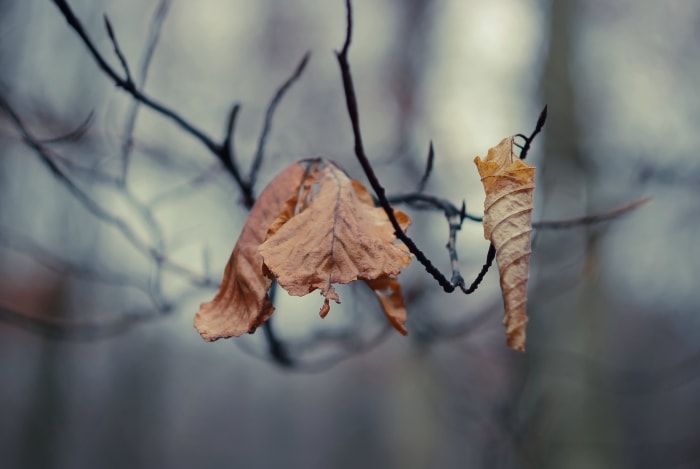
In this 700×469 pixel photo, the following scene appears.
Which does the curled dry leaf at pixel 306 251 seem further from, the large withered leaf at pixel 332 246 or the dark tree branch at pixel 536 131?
the dark tree branch at pixel 536 131

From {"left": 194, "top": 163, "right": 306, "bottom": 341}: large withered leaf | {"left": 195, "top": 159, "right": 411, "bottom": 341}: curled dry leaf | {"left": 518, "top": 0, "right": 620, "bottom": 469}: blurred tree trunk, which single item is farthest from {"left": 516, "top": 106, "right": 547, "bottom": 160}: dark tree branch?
{"left": 518, "top": 0, "right": 620, "bottom": 469}: blurred tree trunk

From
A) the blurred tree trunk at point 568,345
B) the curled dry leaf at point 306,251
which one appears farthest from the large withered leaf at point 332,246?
the blurred tree trunk at point 568,345

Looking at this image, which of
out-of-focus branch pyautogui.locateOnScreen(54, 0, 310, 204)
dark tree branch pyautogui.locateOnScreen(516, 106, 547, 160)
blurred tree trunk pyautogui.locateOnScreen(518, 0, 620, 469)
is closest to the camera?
dark tree branch pyautogui.locateOnScreen(516, 106, 547, 160)

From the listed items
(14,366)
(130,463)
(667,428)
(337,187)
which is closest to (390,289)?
(337,187)

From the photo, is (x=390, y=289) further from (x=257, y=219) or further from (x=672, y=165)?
(x=672, y=165)

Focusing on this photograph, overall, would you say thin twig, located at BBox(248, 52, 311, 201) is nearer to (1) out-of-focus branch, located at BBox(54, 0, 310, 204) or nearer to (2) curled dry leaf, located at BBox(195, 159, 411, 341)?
(1) out-of-focus branch, located at BBox(54, 0, 310, 204)

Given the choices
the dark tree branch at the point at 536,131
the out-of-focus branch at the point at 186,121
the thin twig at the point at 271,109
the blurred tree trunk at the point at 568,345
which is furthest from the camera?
the blurred tree trunk at the point at 568,345

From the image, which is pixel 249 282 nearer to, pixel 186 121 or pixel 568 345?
pixel 186 121
